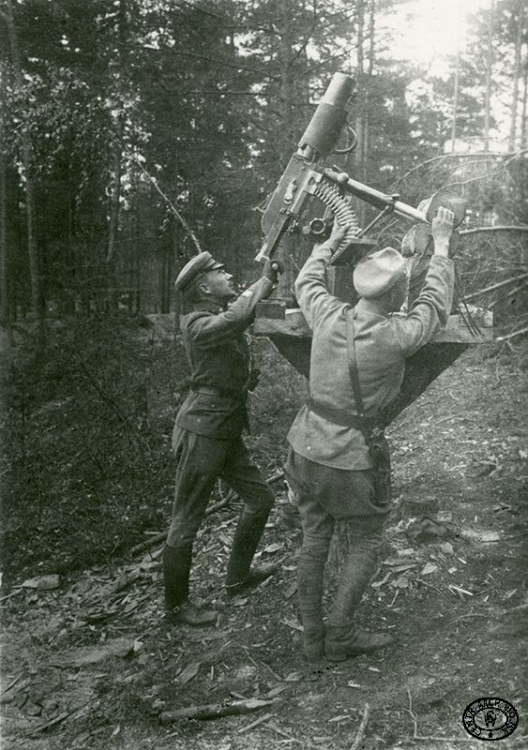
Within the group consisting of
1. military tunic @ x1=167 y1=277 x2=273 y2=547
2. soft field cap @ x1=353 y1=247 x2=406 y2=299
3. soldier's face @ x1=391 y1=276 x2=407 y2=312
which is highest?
soft field cap @ x1=353 y1=247 x2=406 y2=299

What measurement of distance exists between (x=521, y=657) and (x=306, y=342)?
2.09 metres

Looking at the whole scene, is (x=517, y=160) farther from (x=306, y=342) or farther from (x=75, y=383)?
(x=75, y=383)

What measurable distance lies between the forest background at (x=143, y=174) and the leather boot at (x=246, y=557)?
73.7 inches

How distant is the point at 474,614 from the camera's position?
388 centimetres

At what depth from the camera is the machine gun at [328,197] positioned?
11.7 feet

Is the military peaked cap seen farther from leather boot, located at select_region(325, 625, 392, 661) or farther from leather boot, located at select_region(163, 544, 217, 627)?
leather boot, located at select_region(325, 625, 392, 661)

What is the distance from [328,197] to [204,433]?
176cm

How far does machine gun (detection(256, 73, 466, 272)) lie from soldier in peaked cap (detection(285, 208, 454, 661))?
126 millimetres

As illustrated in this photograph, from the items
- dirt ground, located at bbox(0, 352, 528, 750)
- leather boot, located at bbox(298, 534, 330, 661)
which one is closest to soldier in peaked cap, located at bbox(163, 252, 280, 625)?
dirt ground, located at bbox(0, 352, 528, 750)

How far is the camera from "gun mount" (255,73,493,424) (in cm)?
360

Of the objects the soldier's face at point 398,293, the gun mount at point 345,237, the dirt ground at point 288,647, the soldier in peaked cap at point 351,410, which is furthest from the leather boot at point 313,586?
the soldier's face at point 398,293

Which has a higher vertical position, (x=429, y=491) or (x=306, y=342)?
(x=306, y=342)

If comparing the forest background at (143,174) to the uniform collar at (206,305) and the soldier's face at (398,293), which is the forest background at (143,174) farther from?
the soldier's face at (398,293)

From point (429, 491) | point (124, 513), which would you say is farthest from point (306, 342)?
point (124, 513)
